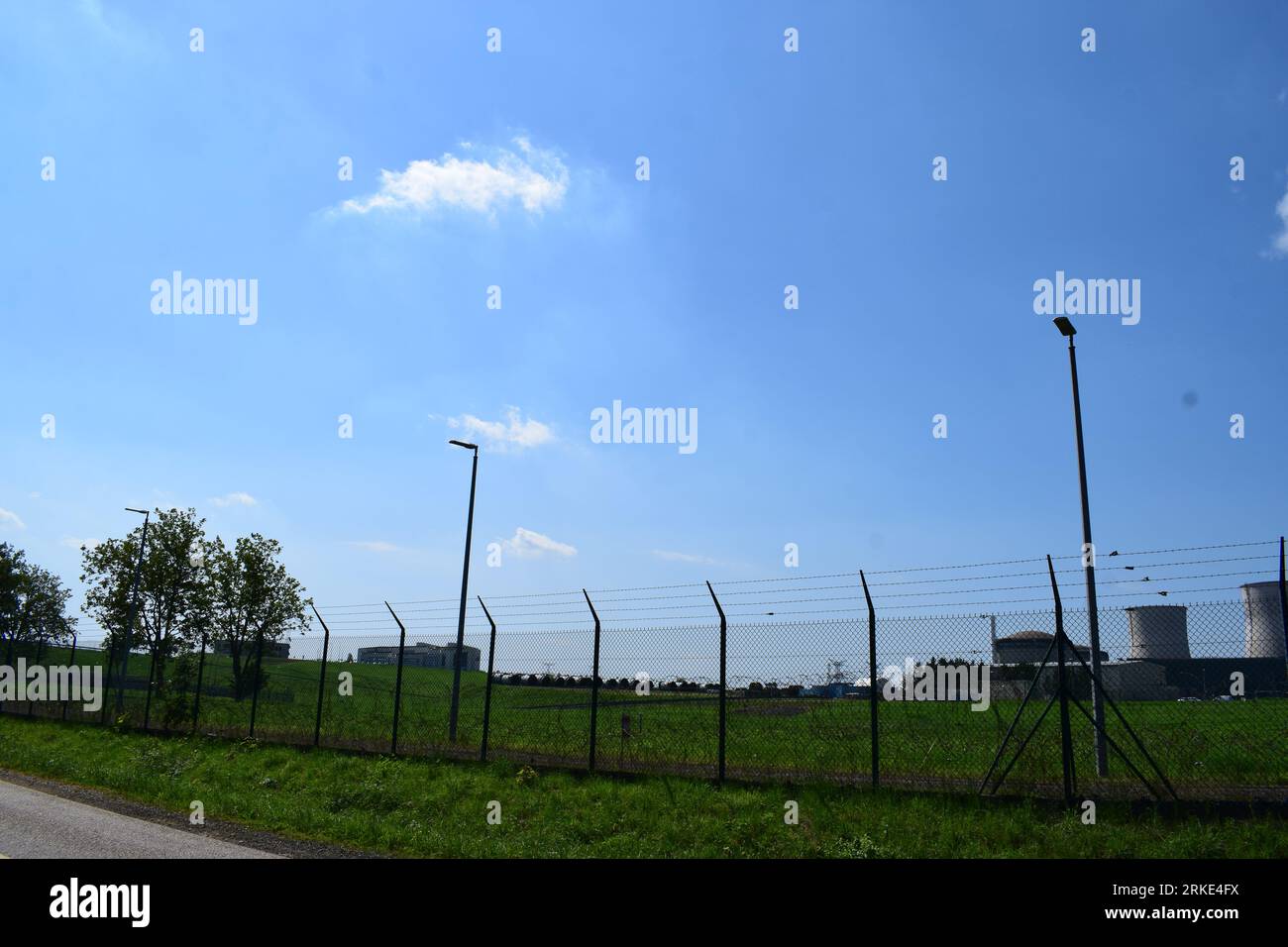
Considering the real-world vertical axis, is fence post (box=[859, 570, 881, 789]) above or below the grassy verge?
above

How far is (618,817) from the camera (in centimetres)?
1143

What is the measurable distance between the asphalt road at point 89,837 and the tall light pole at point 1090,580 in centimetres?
1054

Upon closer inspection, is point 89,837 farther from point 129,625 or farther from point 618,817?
point 129,625

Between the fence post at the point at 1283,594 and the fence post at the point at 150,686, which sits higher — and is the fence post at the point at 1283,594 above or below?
above

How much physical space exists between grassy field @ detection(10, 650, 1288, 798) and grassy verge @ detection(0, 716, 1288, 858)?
1065 millimetres

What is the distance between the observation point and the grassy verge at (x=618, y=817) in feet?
29.6

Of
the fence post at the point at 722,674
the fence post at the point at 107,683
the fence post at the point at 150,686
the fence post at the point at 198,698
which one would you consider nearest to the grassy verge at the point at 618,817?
the fence post at the point at 722,674

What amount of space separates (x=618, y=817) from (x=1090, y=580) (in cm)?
750

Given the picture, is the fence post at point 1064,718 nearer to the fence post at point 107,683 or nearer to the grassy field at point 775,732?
the grassy field at point 775,732

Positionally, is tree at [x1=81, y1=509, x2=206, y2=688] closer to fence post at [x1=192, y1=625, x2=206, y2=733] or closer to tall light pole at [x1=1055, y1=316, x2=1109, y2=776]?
fence post at [x1=192, y1=625, x2=206, y2=733]

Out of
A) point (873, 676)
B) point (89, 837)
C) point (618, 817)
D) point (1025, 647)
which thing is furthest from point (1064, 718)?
point (89, 837)

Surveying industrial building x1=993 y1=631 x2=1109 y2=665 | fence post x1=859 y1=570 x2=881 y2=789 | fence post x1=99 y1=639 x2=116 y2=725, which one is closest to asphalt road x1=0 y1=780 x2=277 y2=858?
fence post x1=859 y1=570 x2=881 y2=789

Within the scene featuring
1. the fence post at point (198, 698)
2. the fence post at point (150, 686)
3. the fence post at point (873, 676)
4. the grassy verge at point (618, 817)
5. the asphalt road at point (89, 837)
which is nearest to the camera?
the grassy verge at point (618, 817)

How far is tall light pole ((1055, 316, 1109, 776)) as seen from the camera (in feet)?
36.9
